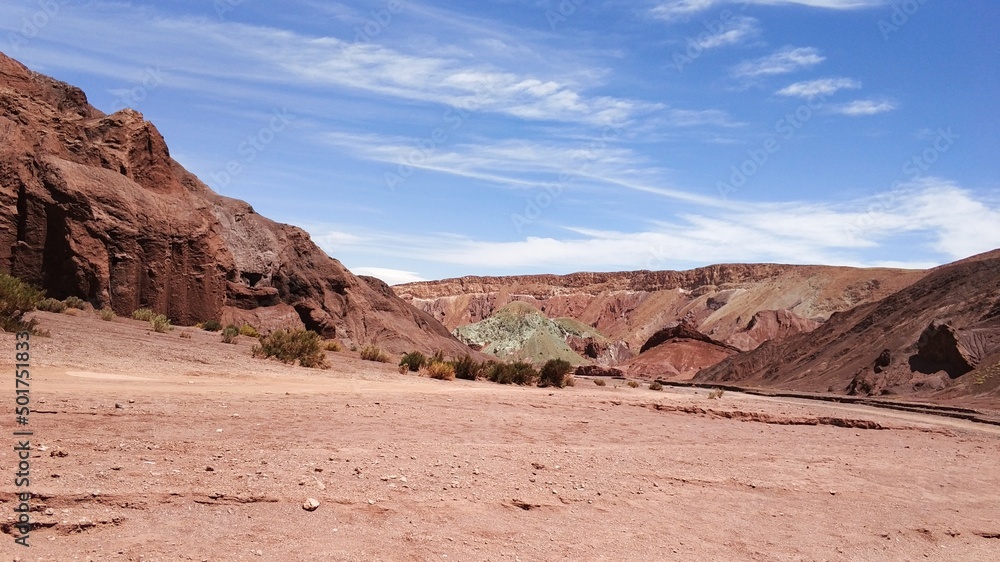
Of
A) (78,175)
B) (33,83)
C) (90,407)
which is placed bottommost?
(90,407)

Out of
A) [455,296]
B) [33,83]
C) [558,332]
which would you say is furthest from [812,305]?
[33,83]

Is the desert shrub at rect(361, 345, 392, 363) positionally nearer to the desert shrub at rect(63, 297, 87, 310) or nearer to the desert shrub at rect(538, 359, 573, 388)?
the desert shrub at rect(538, 359, 573, 388)

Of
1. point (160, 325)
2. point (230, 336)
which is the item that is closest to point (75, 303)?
point (160, 325)

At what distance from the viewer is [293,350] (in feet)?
66.7

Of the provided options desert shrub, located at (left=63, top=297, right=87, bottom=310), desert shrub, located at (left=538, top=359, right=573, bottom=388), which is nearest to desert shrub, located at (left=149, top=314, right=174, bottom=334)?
desert shrub, located at (left=63, top=297, right=87, bottom=310)

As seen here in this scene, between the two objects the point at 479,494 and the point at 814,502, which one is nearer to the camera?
the point at 479,494

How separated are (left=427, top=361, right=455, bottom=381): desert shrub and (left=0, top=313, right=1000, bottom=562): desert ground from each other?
320 inches

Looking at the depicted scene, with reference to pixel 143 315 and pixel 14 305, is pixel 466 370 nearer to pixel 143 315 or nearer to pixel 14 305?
pixel 143 315

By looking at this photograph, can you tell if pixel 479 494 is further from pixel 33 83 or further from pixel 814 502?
pixel 33 83

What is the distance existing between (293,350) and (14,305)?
6434mm

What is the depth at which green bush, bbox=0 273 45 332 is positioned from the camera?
1495 centimetres

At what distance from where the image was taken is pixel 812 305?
107312mm

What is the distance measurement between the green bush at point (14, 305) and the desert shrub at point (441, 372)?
10225mm

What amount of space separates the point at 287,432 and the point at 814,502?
6.17m
